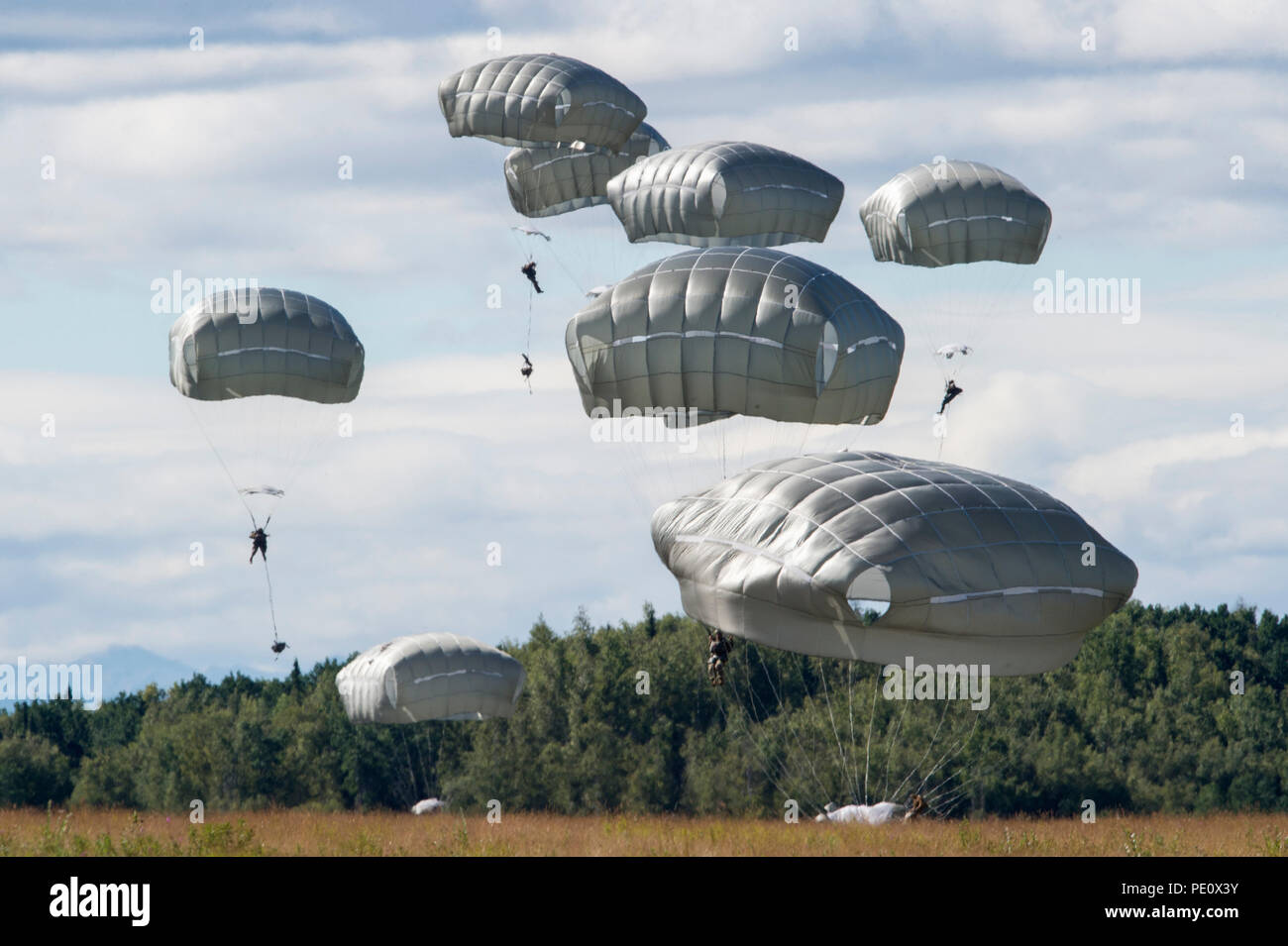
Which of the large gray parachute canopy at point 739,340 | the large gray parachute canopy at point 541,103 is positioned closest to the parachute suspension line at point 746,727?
the large gray parachute canopy at point 541,103

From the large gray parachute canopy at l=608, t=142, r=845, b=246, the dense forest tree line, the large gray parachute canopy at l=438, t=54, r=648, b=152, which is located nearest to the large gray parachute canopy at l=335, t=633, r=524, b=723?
the dense forest tree line

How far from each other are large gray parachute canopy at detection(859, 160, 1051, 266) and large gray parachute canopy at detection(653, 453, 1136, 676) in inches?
595

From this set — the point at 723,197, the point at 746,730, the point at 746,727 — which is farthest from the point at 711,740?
the point at 723,197

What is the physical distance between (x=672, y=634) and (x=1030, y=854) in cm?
5450

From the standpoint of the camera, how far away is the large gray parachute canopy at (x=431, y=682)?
47031 millimetres

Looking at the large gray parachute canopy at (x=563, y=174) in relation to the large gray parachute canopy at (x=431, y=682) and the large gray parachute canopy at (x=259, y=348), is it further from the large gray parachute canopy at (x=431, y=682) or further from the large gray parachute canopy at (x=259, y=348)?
the large gray parachute canopy at (x=431, y=682)

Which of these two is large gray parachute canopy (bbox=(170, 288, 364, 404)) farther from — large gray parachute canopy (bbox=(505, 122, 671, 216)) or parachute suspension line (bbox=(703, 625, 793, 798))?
parachute suspension line (bbox=(703, 625, 793, 798))

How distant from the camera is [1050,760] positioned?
60.6 m

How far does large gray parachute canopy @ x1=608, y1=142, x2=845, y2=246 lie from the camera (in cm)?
3541

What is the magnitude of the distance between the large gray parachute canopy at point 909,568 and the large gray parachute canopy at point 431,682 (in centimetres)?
2381

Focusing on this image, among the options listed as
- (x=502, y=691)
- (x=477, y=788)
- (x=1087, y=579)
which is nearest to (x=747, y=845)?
(x=1087, y=579)

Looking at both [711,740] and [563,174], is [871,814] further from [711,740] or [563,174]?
[711,740]

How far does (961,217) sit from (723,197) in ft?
21.6

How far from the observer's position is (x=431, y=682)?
47.3 meters
